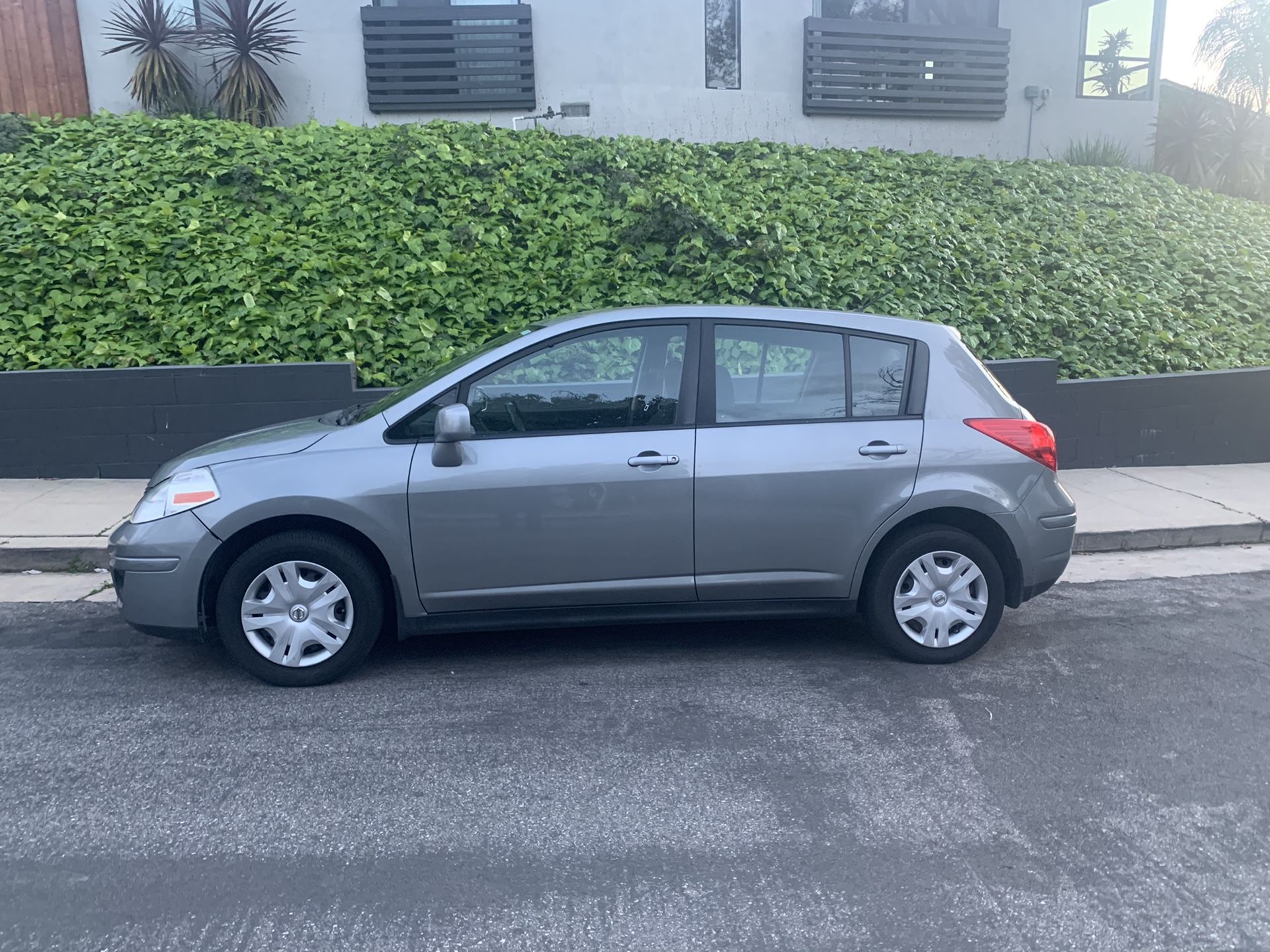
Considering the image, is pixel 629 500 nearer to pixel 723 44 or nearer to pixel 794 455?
pixel 794 455

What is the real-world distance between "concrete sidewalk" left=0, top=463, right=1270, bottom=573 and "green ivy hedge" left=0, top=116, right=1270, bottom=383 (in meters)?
1.12

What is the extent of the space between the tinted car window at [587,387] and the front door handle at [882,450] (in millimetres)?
914

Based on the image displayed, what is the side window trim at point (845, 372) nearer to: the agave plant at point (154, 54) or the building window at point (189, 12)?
the agave plant at point (154, 54)

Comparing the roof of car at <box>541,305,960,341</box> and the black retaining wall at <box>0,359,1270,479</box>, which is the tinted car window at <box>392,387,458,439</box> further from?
the black retaining wall at <box>0,359,1270,479</box>

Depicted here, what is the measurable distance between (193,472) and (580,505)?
1.74 metres

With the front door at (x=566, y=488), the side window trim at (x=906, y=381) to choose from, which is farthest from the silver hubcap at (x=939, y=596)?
the front door at (x=566, y=488)

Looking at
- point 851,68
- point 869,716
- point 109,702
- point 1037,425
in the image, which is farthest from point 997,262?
point 109,702

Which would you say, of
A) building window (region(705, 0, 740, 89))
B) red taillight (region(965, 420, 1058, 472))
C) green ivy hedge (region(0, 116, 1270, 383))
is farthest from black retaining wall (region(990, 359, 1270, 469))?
building window (region(705, 0, 740, 89))

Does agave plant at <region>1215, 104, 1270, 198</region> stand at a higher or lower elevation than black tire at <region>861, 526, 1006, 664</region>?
higher

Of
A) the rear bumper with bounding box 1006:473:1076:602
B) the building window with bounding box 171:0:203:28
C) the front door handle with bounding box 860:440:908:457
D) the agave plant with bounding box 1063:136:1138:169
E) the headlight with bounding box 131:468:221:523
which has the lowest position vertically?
the rear bumper with bounding box 1006:473:1076:602

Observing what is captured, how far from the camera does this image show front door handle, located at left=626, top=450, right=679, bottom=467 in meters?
4.76

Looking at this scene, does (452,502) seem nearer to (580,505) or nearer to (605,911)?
(580,505)

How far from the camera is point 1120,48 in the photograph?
1548 centimetres

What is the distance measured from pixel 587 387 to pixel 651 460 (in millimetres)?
471
